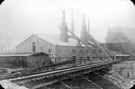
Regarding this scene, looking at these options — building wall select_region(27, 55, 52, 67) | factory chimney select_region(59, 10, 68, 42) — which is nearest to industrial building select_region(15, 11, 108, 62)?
factory chimney select_region(59, 10, 68, 42)

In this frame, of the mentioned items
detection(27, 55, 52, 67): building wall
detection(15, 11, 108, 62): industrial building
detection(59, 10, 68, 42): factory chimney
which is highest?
detection(59, 10, 68, 42): factory chimney

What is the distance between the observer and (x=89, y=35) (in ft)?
140

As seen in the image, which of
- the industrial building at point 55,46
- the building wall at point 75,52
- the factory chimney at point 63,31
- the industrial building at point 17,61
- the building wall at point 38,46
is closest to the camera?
the industrial building at point 17,61

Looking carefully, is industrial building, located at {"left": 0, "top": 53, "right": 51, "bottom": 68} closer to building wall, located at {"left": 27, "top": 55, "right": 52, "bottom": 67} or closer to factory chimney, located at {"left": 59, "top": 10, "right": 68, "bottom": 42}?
building wall, located at {"left": 27, "top": 55, "right": 52, "bottom": 67}

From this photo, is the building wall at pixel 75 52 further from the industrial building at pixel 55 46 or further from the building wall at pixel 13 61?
the building wall at pixel 13 61

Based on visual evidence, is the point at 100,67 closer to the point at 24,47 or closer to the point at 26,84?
the point at 24,47

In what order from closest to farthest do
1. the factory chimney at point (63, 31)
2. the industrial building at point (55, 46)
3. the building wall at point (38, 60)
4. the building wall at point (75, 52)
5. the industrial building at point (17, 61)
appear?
the industrial building at point (17, 61)
the building wall at point (38, 60)
the building wall at point (75, 52)
the industrial building at point (55, 46)
the factory chimney at point (63, 31)

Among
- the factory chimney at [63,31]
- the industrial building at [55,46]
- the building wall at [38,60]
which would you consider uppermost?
the factory chimney at [63,31]

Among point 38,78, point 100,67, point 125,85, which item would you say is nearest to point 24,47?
point 100,67

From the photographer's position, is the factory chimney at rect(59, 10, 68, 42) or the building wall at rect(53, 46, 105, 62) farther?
the factory chimney at rect(59, 10, 68, 42)

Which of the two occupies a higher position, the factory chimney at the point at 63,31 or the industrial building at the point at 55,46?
the factory chimney at the point at 63,31

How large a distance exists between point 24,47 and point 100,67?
44.6 feet

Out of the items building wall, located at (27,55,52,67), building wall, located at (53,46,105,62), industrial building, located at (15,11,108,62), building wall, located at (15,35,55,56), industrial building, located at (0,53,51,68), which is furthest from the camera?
building wall, located at (15,35,55,56)

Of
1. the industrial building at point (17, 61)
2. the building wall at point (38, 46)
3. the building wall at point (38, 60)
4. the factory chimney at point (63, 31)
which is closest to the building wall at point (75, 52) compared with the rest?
the building wall at point (38, 46)
